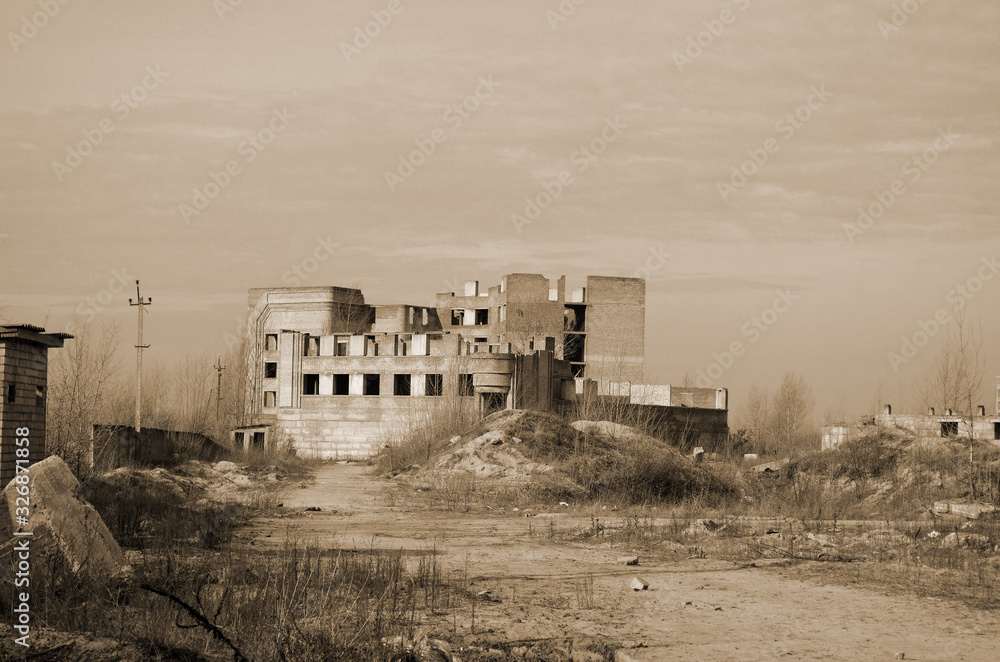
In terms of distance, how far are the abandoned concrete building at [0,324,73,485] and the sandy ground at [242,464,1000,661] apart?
3.57 metres

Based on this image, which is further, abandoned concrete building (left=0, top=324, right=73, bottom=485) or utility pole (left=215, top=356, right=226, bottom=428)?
utility pole (left=215, top=356, right=226, bottom=428)

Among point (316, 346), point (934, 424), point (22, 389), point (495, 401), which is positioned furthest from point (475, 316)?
point (22, 389)

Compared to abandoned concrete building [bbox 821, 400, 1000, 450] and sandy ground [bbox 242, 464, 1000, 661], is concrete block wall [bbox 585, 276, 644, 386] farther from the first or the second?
sandy ground [bbox 242, 464, 1000, 661]

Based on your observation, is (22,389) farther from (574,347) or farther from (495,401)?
(574,347)

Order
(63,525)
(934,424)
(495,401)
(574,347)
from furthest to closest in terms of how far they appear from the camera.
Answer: (574,347) → (934,424) → (495,401) → (63,525)

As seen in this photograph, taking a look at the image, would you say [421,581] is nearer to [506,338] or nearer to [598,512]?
[598,512]

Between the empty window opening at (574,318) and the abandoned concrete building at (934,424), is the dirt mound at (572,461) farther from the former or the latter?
the empty window opening at (574,318)

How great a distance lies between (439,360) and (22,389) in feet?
102

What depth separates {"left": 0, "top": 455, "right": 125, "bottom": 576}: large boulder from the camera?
913 cm

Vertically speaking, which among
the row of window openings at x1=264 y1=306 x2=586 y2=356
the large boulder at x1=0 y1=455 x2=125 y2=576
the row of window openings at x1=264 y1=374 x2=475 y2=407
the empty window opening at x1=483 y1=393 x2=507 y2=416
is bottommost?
the large boulder at x1=0 y1=455 x2=125 y2=576

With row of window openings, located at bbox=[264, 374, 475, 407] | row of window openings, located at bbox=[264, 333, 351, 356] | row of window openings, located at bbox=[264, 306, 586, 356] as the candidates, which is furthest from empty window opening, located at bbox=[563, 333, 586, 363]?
row of window openings, located at bbox=[264, 333, 351, 356]

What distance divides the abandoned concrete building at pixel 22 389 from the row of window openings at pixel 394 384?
29244mm

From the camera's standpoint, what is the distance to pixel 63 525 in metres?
9.24

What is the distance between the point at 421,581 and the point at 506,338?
50344 mm
